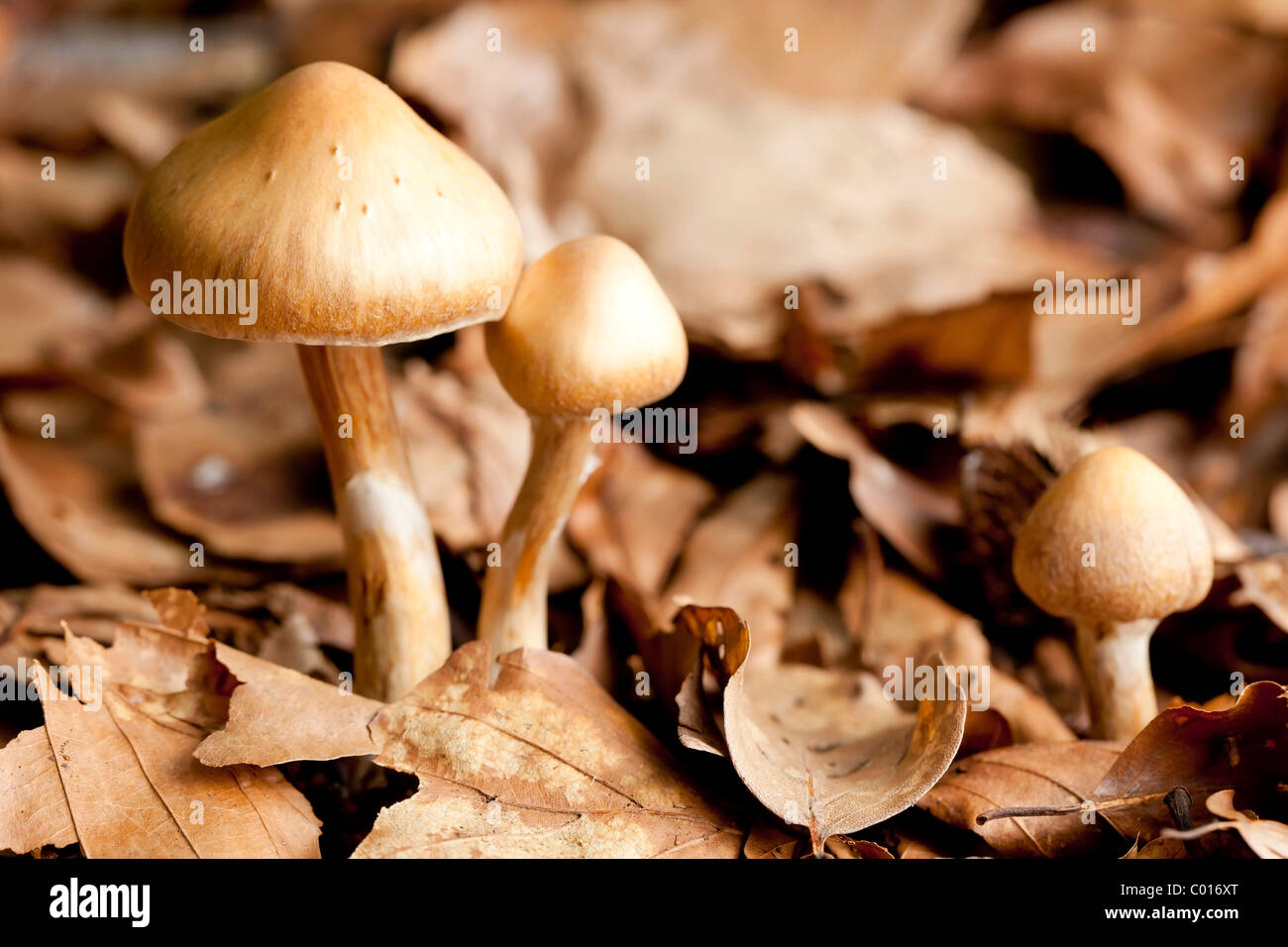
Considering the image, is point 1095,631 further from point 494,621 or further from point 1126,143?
point 1126,143

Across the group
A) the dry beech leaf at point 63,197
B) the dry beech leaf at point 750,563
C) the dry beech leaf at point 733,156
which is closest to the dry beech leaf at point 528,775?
the dry beech leaf at point 750,563

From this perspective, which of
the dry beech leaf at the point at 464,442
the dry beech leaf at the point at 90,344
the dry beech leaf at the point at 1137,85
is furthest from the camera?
the dry beech leaf at the point at 1137,85

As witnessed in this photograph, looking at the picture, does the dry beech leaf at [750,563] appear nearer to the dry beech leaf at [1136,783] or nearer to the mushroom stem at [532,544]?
the mushroom stem at [532,544]

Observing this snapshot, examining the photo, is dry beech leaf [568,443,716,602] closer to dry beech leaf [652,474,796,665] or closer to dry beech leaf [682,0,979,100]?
dry beech leaf [652,474,796,665]

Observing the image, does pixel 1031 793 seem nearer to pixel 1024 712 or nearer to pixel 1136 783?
pixel 1136 783

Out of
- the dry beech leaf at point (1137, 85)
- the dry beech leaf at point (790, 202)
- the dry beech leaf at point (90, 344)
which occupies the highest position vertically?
the dry beech leaf at point (1137, 85)
